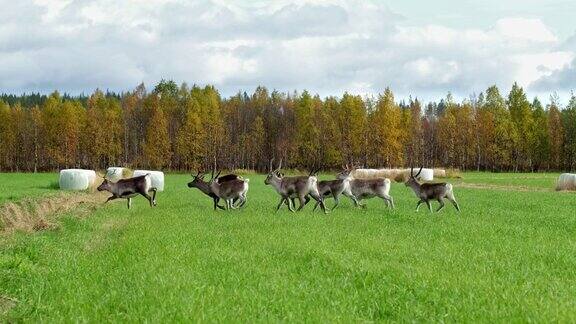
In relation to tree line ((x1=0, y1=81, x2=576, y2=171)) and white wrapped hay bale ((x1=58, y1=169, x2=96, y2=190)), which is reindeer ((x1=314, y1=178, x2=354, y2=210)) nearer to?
white wrapped hay bale ((x1=58, y1=169, x2=96, y2=190))

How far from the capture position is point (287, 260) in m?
12.0

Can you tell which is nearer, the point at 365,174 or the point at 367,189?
the point at 367,189

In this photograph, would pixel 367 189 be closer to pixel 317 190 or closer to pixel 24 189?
pixel 317 190

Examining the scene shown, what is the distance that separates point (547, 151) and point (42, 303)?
95870mm

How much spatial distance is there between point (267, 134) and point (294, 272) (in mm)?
92695

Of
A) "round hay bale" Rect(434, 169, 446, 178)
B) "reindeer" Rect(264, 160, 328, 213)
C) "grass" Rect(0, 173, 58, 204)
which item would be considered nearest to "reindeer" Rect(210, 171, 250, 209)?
"reindeer" Rect(264, 160, 328, 213)

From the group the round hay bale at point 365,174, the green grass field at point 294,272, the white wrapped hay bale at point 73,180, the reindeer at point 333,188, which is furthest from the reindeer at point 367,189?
the round hay bale at point 365,174

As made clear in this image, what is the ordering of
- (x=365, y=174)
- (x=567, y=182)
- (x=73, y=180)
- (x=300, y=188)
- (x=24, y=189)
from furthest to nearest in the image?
(x=365, y=174)
(x=567, y=182)
(x=73, y=180)
(x=24, y=189)
(x=300, y=188)

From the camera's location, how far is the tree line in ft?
304

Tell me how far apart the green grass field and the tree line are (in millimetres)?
73171

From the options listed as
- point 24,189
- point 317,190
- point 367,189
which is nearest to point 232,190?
point 317,190

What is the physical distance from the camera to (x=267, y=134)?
103m

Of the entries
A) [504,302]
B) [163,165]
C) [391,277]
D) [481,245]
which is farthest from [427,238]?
[163,165]

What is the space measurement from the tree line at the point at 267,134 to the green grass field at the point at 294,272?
2881 inches
